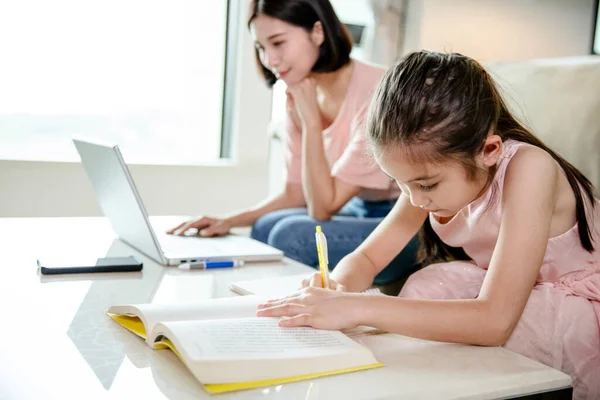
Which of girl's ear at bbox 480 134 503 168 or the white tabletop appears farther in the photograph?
girl's ear at bbox 480 134 503 168

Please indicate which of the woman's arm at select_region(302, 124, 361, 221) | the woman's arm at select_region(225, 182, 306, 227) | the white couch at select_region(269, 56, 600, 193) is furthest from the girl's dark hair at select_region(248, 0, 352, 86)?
the white couch at select_region(269, 56, 600, 193)

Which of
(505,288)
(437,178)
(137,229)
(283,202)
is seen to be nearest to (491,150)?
(437,178)

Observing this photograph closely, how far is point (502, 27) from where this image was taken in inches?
108

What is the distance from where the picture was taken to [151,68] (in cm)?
296

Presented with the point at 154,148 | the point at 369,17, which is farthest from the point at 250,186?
the point at 369,17

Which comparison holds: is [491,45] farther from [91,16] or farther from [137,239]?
[137,239]

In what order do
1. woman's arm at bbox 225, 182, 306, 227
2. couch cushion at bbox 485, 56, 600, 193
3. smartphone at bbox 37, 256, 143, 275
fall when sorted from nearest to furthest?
smartphone at bbox 37, 256, 143, 275 → couch cushion at bbox 485, 56, 600, 193 → woman's arm at bbox 225, 182, 306, 227

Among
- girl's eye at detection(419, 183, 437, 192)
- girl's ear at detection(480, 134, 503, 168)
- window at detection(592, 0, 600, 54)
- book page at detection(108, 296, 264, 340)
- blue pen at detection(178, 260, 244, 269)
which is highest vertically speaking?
window at detection(592, 0, 600, 54)

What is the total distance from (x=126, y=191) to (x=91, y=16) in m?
1.69

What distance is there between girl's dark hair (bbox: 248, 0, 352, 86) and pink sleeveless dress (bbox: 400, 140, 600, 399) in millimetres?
831

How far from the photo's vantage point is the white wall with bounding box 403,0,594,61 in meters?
2.70

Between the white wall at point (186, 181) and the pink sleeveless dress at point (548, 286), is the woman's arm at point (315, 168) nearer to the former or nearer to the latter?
the pink sleeveless dress at point (548, 286)

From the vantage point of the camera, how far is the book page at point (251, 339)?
0.75 m

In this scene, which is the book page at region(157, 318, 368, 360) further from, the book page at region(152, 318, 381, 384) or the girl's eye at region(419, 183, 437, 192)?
the girl's eye at region(419, 183, 437, 192)
